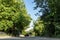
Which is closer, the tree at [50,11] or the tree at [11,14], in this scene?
the tree at [50,11]

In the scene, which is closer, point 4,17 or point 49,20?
point 49,20

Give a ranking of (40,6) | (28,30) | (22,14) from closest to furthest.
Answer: (40,6) < (22,14) < (28,30)

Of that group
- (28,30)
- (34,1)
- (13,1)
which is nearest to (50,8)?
(34,1)

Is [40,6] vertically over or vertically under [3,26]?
over

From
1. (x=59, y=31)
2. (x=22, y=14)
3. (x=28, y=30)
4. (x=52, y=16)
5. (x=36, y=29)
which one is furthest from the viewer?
(x=28, y=30)

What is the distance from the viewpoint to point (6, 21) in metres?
31.4

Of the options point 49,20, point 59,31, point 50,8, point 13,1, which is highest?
point 13,1

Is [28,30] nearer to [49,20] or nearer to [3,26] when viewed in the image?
[3,26]

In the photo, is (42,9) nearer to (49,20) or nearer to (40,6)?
(40,6)

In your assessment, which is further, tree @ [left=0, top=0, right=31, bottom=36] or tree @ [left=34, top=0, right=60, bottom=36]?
tree @ [left=0, top=0, right=31, bottom=36]

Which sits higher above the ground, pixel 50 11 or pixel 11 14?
pixel 11 14

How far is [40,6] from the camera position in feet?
85.5

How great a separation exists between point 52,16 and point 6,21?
9957mm

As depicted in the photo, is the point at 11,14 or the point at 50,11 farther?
the point at 11,14
